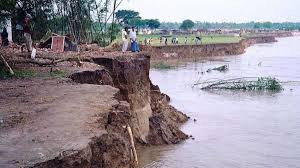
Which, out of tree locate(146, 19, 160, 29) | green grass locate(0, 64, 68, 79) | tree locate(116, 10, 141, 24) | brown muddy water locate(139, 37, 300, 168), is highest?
tree locate(116, 10, 141, 24)

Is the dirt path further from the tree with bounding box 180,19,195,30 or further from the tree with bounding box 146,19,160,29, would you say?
the tree with bounding box 180,19,195,30

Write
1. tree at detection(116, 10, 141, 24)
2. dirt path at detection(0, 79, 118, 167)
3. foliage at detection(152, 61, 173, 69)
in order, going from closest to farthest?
1. dirt path at detection(0, 79, 118, 167)
2. foliage at detection(152, 61, 173, 69)
3. tree at detection(116, 10, 141, 24)

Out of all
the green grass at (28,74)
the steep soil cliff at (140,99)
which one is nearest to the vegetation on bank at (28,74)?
the green grass at (28,74)

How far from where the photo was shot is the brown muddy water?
57.6 ft

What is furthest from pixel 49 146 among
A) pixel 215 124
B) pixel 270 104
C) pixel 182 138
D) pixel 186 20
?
pixel 186 20

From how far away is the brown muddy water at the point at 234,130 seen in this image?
57.6ft

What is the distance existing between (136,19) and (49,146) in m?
103

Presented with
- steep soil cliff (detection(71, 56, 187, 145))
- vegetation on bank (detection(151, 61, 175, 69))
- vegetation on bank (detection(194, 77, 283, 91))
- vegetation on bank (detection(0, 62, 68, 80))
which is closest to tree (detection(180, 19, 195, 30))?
vegetation on bank (detection(151, 61, 175, 69))

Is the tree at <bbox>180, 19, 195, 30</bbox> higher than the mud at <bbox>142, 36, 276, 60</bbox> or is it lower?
higher

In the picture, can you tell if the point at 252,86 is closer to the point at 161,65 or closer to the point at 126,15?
the point at 161,65

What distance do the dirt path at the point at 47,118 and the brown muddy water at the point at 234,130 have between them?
17.5 ft

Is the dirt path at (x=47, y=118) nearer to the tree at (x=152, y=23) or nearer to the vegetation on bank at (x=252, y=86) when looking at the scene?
the vegetation on bank at (x=252, y=86)

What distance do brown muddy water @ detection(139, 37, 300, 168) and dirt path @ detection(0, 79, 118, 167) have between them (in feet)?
17.5

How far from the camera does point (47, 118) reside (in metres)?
9.40
